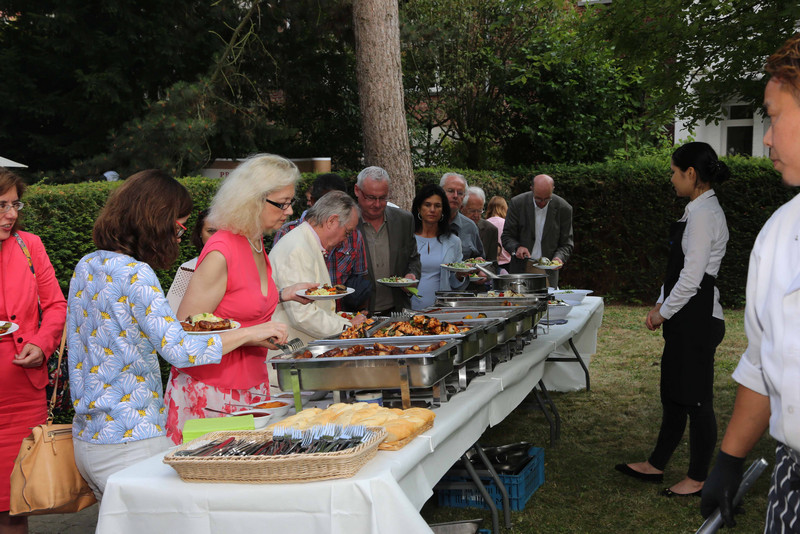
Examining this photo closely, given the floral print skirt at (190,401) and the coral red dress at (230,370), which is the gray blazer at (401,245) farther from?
the floral print skirt at (190,401)

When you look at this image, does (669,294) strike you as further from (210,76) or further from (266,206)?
(210,76)

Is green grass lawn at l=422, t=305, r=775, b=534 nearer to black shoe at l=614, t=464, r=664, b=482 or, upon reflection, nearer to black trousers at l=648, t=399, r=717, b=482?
black shoe at l=614, t=464, r=664, b=482

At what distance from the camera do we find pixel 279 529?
199 centimetres

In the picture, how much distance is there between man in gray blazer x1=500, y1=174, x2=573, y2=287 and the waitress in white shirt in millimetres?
3688

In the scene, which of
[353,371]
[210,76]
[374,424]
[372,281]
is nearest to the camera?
[374,424]

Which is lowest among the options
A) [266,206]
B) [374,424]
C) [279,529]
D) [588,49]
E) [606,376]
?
[606,376]

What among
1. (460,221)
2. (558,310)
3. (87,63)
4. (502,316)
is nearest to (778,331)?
(502,316)

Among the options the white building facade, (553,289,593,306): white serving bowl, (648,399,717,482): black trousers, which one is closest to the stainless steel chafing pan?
(648,399,717,482): black trousers

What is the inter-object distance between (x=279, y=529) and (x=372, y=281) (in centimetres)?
284

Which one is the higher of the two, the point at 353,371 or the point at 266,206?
the point at 266,206

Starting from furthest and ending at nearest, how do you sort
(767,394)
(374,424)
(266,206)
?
(266,206) → (374,424) → (767,394)

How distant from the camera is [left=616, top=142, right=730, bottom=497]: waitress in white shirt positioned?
3797 millimetres

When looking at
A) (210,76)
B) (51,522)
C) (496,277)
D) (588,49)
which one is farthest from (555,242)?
(51,522)

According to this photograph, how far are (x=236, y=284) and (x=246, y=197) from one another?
320mm
